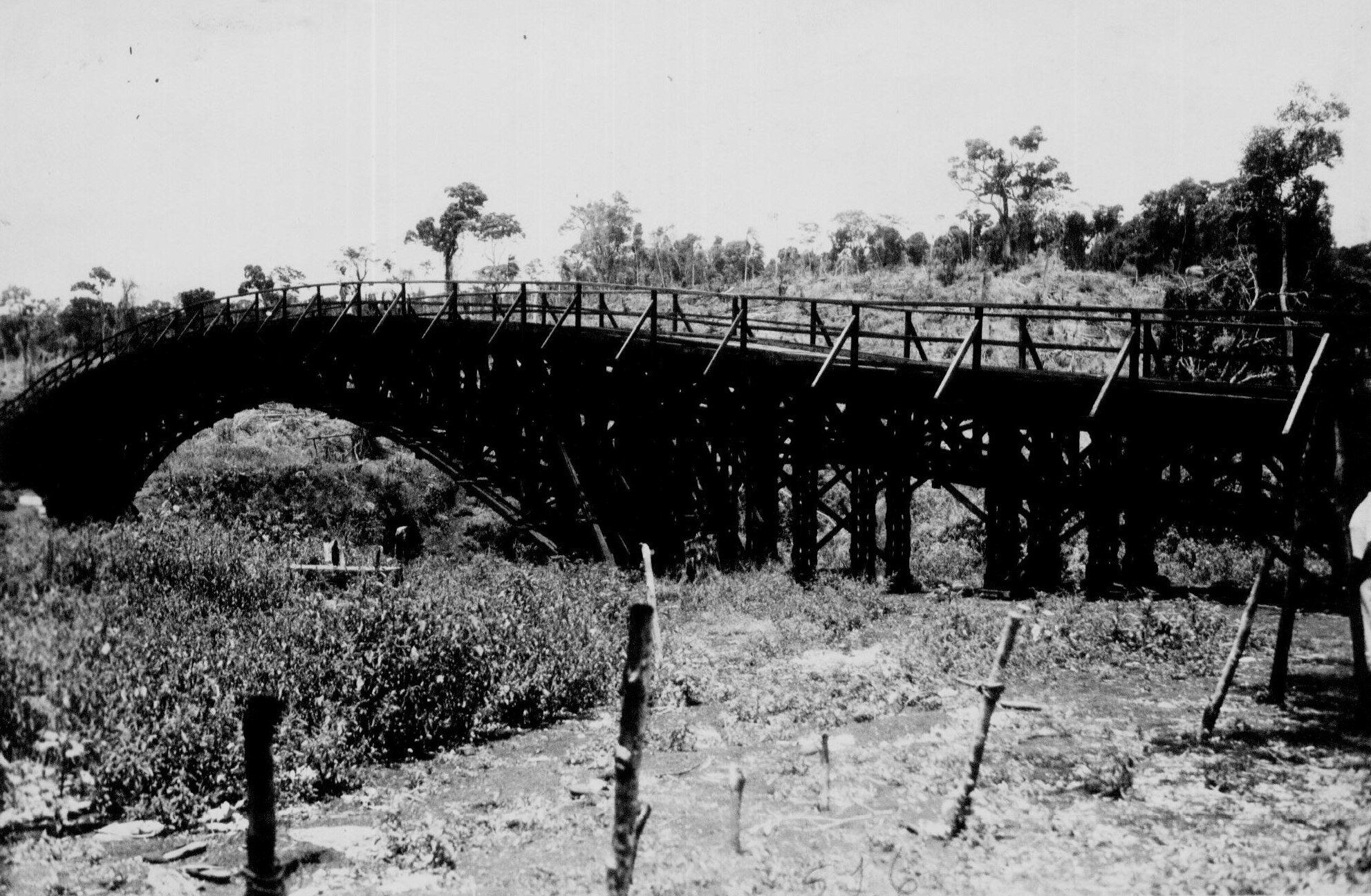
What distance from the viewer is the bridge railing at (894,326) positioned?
Result: 11523 millimetres

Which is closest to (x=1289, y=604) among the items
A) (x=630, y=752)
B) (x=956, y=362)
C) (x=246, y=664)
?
(x=956, y=362)

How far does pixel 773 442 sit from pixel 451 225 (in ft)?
172

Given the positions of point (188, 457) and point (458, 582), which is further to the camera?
point (188, 457)

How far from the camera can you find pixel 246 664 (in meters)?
8.80

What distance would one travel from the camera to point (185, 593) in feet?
41.1

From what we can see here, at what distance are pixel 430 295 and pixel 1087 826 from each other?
17.8m

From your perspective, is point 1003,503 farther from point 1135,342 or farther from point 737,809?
point 737,809

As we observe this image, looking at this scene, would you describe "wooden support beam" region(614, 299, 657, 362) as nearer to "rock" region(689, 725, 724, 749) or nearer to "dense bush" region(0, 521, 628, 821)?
"dense bush" region(0, 521, 628, 821)

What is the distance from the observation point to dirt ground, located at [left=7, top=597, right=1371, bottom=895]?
542cm

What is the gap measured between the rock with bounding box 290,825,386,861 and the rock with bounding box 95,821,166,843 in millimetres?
896

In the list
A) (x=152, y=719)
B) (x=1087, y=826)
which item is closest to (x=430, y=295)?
(x=152, y=719)

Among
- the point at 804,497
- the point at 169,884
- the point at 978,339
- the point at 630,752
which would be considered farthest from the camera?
the point at 804,497

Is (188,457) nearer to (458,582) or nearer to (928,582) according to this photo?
(458,582)

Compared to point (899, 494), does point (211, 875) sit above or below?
below
